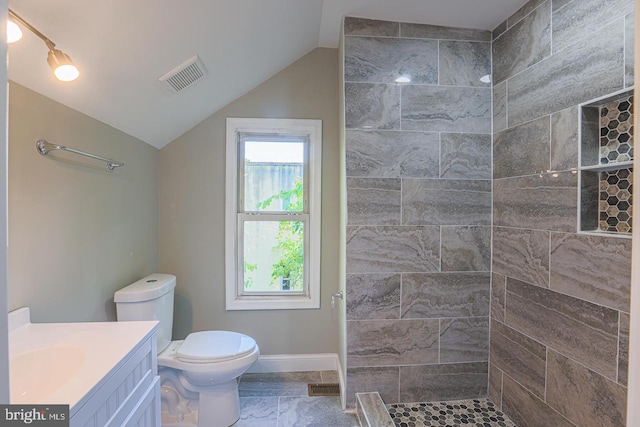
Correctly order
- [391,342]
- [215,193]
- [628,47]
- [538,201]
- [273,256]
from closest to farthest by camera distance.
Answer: [628,47] < [538,201] < [391,342] < [215,193] < [273,256]

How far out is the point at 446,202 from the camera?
1.89 metres

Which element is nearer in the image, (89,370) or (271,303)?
(89,370)

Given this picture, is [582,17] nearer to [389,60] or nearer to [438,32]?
[438,32]

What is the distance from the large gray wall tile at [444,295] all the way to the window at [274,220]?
0.73 meters

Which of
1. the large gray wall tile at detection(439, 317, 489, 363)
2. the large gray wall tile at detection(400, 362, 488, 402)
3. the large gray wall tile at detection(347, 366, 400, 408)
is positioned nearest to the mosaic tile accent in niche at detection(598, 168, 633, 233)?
the large gray wall tile at detection(439, 317, 489, 363)

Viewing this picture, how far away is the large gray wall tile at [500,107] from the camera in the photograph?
180 cm

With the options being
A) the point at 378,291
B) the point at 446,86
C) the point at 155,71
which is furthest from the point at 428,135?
the point at 155,71

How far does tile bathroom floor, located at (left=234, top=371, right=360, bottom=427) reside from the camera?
1807mm

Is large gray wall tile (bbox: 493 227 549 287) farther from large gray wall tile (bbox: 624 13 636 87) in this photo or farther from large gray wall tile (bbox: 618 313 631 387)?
large gray wall tile (bbox: 624 13 636 87)

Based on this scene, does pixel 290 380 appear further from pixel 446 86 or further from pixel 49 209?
pixel 446 86

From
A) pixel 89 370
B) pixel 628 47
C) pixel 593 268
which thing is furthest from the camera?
pixel 593 268

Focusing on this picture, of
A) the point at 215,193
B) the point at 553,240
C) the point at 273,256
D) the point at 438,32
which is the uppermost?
the point at 438,32

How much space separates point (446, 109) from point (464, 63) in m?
0.32

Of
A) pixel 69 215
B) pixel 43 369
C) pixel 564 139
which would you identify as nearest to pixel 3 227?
pixel 43 369
